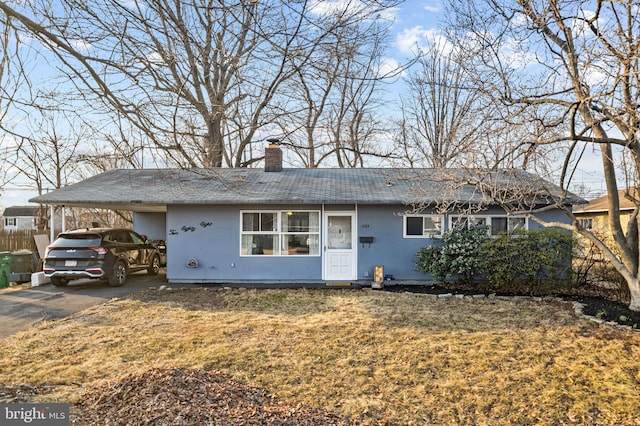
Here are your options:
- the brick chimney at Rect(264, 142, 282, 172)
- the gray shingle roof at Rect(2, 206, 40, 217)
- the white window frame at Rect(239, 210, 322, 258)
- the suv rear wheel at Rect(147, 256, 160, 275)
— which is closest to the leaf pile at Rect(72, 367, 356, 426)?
the white window frame at Rect(239, 210, 322, 258)

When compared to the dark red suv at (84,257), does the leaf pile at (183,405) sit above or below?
below

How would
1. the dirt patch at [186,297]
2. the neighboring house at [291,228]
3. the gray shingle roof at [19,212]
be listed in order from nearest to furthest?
the dirt patch at [186,297] < the neighboring house at [291,228] < the gray shingle roof at [19,212]

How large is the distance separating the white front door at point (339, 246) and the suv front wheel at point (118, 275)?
5729 millimetres

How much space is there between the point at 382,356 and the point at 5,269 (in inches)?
456

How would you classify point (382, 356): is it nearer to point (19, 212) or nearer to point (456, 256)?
point (456, 256)

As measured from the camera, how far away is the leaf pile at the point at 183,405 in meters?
3.38

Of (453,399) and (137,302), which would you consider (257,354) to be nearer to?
(453,399)

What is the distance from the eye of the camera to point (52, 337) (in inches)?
246

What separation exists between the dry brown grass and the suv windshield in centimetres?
247

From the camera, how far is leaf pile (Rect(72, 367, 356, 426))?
338 centimetres

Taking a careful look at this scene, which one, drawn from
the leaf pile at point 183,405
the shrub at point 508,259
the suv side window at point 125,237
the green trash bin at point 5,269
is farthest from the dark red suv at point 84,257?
the shrub at point 508,259

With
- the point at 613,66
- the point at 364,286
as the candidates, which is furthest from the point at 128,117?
the point at 364,286

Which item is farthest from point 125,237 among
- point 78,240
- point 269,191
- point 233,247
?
point 269,191

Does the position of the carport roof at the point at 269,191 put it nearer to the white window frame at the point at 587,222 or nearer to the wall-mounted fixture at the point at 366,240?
the wall-mounted fixture at the point at 366,240
